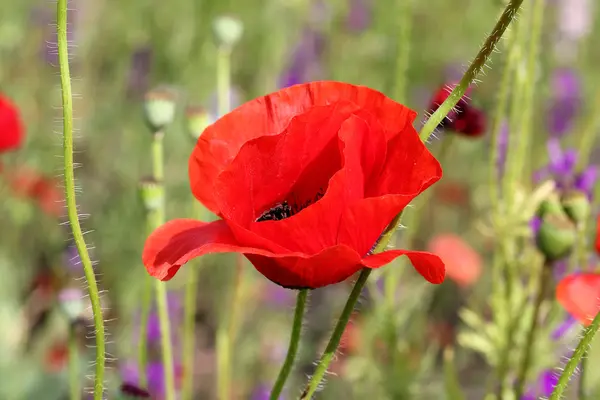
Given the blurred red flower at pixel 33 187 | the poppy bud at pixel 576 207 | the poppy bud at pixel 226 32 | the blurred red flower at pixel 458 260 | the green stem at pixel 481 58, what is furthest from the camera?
the blurred red flower at pixel 33 187

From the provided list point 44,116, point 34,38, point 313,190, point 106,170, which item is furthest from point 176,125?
point 313,190

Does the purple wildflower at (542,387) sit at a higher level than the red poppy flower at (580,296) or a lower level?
lower

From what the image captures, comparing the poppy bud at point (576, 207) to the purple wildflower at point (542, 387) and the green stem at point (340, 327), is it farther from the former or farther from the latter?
the green stem at point (340, 327)

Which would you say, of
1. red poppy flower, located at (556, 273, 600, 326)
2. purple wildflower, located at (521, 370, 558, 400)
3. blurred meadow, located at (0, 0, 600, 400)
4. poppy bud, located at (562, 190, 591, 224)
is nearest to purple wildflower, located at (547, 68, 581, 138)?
blurred meadow, located at (0, 0, 600, 400)

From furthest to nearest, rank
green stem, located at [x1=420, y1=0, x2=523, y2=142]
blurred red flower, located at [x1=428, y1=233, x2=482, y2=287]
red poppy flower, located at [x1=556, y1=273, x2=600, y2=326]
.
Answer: blurred red flower, located at [x1=428, y1=233, x2=482, y2=287] < red poppy flower, located at [x1=556, y1=273, x2=600, y2=326] < green stem, located at [x1=420, y1=0, x2=523, y2=142]

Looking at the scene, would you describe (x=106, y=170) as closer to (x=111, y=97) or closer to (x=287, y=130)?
(x=111, y=97)

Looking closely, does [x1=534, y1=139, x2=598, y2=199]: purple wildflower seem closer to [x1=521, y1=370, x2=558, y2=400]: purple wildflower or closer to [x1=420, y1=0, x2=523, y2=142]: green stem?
[x1=521, y1=370, x2=558, y2=400]: purple wildflower

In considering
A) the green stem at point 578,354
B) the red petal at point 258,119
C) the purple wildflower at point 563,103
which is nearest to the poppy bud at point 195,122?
the red petal at point 258,119
